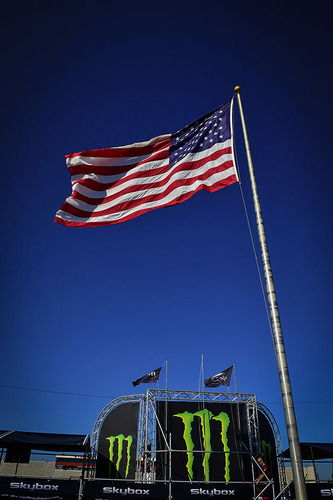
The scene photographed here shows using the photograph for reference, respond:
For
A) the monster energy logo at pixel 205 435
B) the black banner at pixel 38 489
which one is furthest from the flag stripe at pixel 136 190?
the monster energy logo at pixel 205 435

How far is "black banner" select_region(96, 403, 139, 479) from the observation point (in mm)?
20547

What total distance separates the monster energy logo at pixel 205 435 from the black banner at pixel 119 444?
3.30 m

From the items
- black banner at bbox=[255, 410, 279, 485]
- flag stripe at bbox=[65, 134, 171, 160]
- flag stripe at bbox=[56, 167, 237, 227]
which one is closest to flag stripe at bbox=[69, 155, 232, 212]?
flag stripe at bbox=[56, 167, 237, 227]

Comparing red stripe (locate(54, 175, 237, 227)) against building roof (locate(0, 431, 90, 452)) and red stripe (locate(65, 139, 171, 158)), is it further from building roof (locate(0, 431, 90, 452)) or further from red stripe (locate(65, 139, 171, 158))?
building roof (locate(0, 431, 90, 452))

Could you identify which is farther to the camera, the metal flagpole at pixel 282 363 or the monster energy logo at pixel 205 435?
the monster energy logo at pixel 205 435

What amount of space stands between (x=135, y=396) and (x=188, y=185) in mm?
14891

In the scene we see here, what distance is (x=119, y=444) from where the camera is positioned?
20953 millimetres

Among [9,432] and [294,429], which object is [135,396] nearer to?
[9,432]

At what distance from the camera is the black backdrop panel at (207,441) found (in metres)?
18.2

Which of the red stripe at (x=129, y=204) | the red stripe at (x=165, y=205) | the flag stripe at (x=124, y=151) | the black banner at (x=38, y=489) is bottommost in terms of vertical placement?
the black banner at (x=38, y=489)

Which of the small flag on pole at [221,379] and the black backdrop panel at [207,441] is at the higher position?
the small flag on pole at [221,379]

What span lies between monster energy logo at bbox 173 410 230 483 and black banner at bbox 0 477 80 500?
6.88 meters

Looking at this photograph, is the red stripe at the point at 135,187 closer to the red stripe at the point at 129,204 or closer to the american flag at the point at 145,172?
the american flag at the point at 145,172

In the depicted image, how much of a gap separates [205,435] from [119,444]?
510cm
